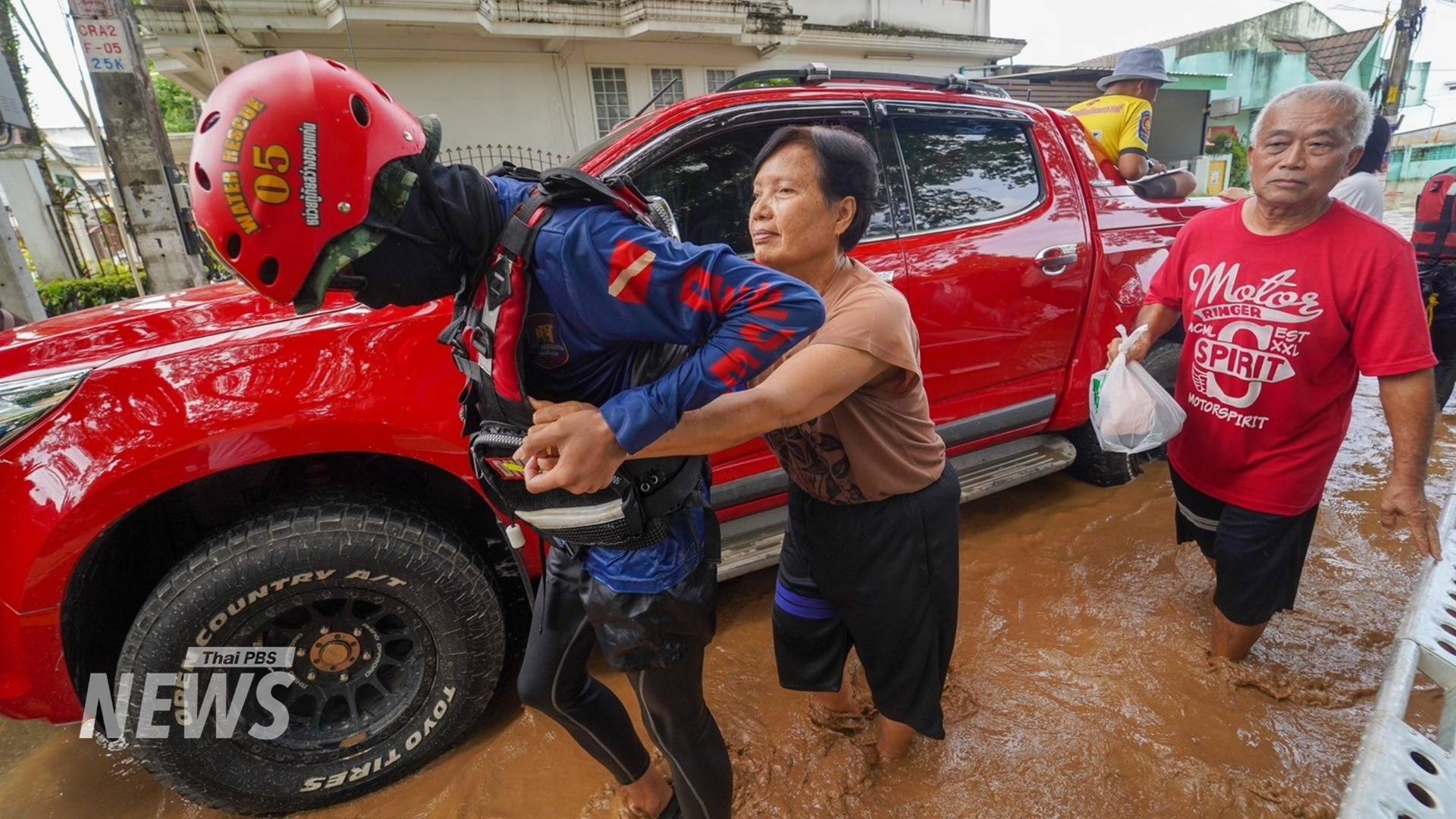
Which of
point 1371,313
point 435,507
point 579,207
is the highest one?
point 579,207

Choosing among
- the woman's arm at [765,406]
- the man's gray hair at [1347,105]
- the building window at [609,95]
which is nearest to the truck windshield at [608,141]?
the woman's arm at [765,406]

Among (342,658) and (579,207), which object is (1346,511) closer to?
(579,207)

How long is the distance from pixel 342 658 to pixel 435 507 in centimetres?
46

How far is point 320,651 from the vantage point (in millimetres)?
1802

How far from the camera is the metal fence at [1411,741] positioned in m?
0.90

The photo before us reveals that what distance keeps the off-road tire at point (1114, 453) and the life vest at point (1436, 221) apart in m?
2.17

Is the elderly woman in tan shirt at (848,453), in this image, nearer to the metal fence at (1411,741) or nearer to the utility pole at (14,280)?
the metal fence at (1411,741)

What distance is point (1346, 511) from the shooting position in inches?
127

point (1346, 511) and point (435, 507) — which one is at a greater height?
point (435, 507)

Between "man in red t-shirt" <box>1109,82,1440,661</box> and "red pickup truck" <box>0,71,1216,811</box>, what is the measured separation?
0.77 meters

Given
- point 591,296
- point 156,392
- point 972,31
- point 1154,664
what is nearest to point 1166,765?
point 1154,664

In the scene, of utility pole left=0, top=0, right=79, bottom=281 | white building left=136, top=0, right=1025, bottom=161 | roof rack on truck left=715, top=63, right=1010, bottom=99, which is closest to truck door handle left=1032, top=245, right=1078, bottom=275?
roof rack on truck left=715, top=63, right=1010, bottom=99

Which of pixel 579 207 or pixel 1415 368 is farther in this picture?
pixel 1415 368

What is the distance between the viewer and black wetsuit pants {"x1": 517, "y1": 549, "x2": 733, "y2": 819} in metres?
1.30
